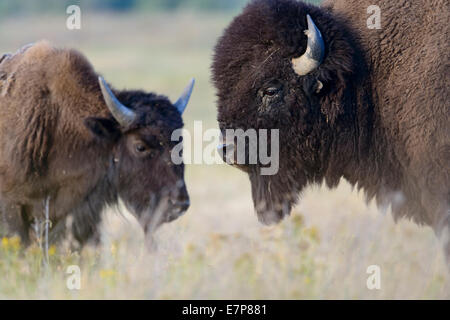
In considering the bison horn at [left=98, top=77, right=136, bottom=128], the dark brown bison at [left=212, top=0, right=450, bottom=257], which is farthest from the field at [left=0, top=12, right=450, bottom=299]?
the bison horn at [left=98, top=77, right=136, bottom=128]

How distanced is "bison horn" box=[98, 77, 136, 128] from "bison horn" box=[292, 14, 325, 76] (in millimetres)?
1563

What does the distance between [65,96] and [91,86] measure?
25cm

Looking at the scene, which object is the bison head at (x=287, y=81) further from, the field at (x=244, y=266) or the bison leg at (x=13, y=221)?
the bison leg at (x=13, y=221)

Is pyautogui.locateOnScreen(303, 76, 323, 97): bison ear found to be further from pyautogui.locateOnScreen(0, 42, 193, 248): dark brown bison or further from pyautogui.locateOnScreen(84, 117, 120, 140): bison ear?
pyautogui.locateOnScreen(84, 117, 120, 140): bison ear

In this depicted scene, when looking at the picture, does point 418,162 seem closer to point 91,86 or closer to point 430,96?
point 430,96

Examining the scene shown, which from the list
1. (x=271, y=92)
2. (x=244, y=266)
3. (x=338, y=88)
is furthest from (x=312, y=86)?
(x=244, y=266)

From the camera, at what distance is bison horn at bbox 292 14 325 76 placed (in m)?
5.34

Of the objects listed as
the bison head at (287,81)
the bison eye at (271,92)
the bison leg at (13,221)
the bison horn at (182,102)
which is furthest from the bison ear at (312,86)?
the bison leg at (13,221)

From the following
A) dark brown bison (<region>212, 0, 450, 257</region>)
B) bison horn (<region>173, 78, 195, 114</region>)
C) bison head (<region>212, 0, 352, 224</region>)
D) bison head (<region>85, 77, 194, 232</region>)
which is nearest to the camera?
dark brown bison (<region>212, 0, 450, 257</region>)

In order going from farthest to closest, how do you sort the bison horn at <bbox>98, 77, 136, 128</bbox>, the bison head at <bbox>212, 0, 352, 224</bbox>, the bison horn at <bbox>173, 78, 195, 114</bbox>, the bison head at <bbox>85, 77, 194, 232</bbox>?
the bison horn at <bbox>173, 78, 195, 114</bbox> → the bison head at <bbox>85, 77, 194, 232</bbox> → the bison horn at <bbox>98, 77, 136, 128</bbox> → the bison head at <bbox>212, 0, 352, 224</bbox>

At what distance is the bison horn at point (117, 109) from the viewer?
6.07 metres

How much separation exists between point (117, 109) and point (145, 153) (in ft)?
1.47

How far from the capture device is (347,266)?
5062 millimetres
